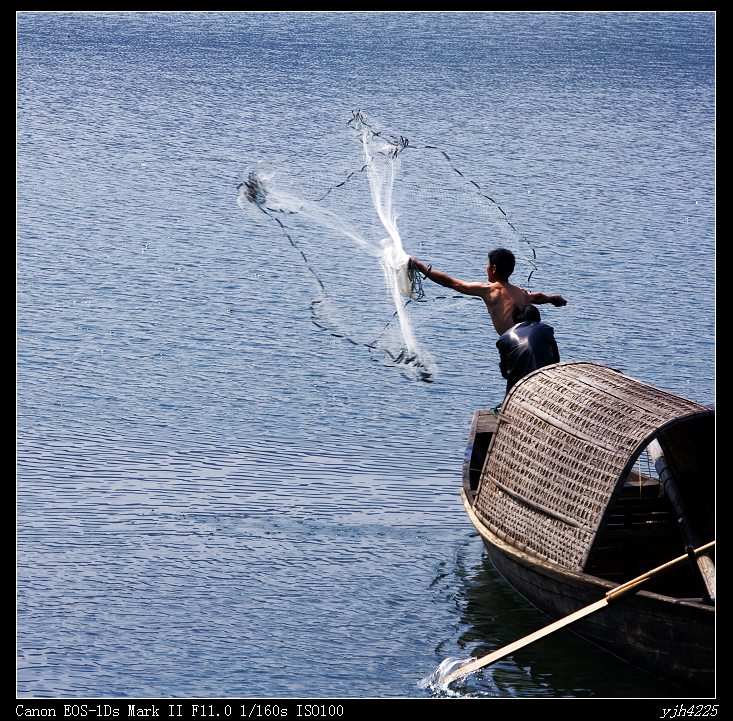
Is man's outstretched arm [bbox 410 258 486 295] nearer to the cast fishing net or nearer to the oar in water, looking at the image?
the cast fishing net

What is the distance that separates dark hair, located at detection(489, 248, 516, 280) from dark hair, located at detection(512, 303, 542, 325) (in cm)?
23

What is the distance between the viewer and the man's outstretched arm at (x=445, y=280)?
26.9 ft

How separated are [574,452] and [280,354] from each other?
5252 mm

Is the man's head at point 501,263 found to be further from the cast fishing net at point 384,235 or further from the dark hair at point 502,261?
the cast fishing net at point 384,235

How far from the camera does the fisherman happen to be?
8.41m

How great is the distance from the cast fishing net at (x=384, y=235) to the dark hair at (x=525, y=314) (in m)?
0.57

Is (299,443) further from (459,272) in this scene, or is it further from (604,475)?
(459,272)

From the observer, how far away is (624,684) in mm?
7168

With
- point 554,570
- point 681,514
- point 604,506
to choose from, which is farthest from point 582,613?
point 681,514

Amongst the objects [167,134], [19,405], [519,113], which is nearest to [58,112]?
[167,134]

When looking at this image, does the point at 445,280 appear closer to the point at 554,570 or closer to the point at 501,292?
the point at 501,292

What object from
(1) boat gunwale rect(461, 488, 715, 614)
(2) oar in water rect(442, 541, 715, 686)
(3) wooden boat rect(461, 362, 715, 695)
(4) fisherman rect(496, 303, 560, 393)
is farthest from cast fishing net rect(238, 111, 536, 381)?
(2) oar in water rect(442, 541, 715, 686)

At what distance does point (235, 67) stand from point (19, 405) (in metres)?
15.6

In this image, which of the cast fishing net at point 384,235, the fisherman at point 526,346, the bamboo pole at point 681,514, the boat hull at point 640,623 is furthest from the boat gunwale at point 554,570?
the cast fishing net at point 384,235
